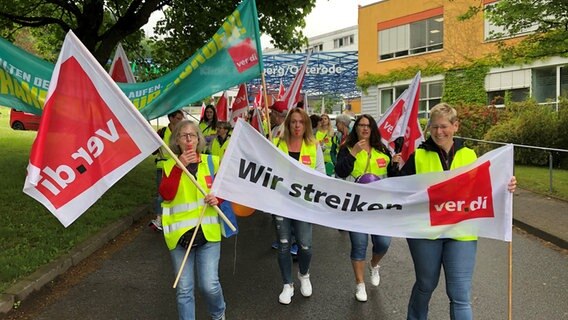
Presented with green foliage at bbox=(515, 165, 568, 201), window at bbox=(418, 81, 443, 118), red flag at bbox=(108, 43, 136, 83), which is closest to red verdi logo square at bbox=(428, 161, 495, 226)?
red flag at bbox=(108, 43, 136, 83)

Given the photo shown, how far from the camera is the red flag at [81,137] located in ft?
10.9

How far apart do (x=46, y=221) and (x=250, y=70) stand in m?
4.09

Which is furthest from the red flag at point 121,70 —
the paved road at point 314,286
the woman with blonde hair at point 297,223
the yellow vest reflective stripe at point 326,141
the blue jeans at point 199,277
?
the blue jeans at point 199,277

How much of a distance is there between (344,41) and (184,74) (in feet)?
237

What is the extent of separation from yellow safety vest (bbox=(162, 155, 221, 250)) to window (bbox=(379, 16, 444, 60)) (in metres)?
25.7

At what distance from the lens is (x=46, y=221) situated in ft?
23.8

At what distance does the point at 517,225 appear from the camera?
8.28 meters

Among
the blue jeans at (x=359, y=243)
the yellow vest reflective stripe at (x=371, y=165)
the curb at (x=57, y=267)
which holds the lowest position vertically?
the curb at (x=57, y=267)

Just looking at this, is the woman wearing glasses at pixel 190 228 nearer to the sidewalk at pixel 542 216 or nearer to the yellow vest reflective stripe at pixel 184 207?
the yellow vest reflective stripe at pixel 184 207

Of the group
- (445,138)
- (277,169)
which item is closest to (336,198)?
(277,169)

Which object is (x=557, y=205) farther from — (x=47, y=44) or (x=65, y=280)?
(x=47, y=44)

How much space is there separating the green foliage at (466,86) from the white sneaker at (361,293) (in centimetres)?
2128

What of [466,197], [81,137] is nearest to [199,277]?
[81,137]

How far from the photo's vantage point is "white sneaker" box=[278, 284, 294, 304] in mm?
4656
